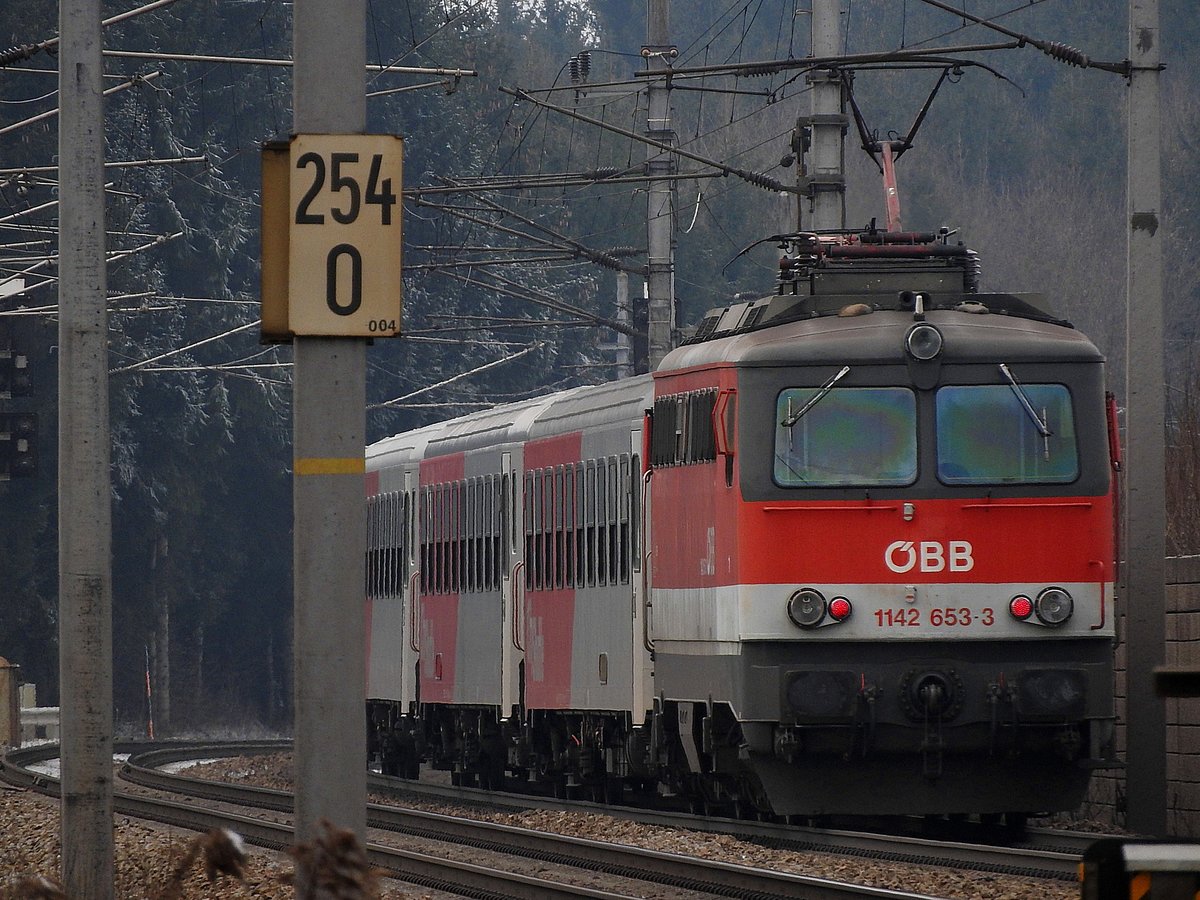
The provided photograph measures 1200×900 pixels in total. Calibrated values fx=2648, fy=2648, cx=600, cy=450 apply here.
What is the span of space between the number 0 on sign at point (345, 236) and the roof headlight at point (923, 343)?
7.09 m

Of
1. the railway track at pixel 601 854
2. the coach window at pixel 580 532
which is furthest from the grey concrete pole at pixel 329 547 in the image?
the coach window at pixel 580 532

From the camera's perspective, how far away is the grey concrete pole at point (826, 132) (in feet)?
70.7

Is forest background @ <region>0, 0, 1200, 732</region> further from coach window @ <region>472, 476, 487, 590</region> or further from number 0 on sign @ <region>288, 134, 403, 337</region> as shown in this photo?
number 0 on sign @ <region>288, 134, 403, 337</region>

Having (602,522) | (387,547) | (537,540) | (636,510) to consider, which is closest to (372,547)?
(387,547)

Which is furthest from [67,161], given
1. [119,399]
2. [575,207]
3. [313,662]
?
[575,207]

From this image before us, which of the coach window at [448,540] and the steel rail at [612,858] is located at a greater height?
the coach window at [448,540]

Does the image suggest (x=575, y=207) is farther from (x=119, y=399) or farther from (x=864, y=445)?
(x=864, y=445)

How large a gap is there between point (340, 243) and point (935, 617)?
279 inches

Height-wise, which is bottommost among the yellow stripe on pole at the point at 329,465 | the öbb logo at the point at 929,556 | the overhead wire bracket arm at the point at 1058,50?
the öbb logo at the point at 929,556

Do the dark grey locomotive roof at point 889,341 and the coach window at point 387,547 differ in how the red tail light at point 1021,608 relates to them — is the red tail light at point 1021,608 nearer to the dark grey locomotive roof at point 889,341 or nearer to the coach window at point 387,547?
the dark grey locomotive roof at point 889,341

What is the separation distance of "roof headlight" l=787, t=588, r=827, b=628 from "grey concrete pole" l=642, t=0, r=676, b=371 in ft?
40.9

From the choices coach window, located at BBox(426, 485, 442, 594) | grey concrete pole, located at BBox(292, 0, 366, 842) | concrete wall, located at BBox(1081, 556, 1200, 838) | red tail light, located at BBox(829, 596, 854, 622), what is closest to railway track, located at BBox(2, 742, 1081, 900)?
concrete wall, located at BBox(1081, 556, 1200, 838)

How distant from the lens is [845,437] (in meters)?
15.1

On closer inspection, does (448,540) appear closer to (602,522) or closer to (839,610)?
(602,522)
